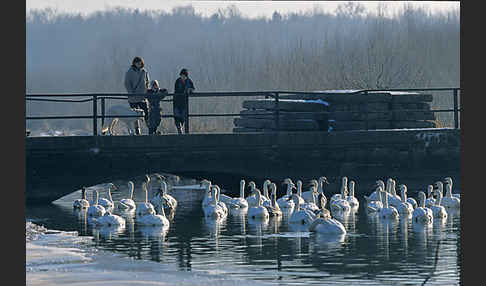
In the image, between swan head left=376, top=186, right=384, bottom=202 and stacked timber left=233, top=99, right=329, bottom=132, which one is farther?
stacked timber left=233, top=99, right=329, bottom=132

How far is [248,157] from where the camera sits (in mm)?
28562

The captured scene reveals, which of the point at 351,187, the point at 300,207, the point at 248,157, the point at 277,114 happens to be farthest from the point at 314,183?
the point at 300,207

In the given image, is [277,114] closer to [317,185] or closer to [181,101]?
[317,185]

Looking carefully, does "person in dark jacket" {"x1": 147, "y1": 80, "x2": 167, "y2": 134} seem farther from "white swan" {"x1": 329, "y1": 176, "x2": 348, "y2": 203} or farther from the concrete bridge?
"white swan" {"x1": 329, "y1": 176, "x2": 348, "y2": 203}

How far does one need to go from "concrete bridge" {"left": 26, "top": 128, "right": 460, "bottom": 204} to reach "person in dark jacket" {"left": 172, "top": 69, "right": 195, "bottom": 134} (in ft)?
3.74

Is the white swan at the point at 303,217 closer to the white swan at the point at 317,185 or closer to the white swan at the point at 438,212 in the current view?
the white swan at the point at 438,212

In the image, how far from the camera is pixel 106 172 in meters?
27.8

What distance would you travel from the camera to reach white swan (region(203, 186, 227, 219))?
25.8m

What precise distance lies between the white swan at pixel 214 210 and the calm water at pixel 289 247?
0.20 meters

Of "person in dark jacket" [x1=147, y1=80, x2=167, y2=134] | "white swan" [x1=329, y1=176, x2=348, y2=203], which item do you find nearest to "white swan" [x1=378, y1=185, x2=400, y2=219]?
"white swan" [x1=329, y1=176, x2=348, y2=203]

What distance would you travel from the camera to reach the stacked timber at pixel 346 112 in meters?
29.8

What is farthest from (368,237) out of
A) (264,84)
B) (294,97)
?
(264,84)

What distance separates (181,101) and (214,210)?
14.2 feet

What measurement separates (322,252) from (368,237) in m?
2.44
